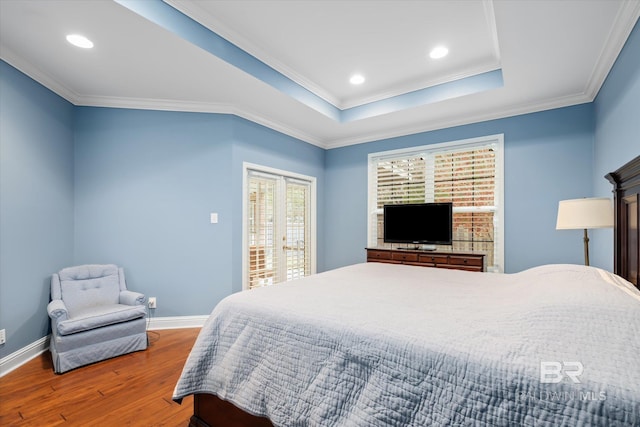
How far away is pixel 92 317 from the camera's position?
2.45m

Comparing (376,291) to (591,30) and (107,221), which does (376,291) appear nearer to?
(591,30)

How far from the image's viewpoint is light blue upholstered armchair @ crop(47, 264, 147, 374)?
234 cm

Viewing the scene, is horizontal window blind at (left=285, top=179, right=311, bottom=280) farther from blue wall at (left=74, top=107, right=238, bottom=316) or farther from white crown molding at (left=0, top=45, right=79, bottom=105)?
white crown molding at (left=0, top=45, right=79, bottom=105)

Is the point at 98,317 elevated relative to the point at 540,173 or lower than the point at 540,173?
lower

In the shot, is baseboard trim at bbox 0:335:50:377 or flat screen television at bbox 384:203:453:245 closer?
baseboard trim at bbox 0:335:50:377

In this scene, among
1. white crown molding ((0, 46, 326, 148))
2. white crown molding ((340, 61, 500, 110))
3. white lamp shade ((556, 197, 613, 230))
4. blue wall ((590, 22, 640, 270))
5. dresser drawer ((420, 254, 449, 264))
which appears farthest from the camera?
dresser drawer ((420, 254, 449, 264))

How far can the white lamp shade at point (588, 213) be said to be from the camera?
2.11 metres

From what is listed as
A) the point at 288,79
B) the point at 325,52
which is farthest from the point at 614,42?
the point at 288,79

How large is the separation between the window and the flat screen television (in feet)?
0.82

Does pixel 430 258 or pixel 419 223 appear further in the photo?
pixel 419 223

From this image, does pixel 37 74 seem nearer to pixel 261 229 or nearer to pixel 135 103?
pixel 135 103

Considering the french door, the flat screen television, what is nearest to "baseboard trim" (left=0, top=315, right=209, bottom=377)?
the french door

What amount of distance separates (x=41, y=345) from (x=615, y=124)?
A: 530 cm

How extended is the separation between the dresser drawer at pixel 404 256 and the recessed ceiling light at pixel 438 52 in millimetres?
2226
